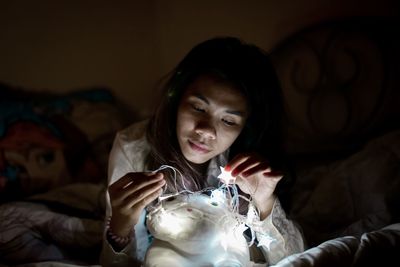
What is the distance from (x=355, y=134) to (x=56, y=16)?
5.32ft

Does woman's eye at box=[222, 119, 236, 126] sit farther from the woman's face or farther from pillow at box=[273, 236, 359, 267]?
pillow at box=[273, 236, 359, 267]

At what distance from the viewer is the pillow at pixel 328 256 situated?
91 centimetres

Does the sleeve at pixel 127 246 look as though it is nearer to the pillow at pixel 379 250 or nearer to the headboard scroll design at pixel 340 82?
the pillow at pixel 379 250

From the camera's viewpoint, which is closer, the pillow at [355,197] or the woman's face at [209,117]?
the woman's face at [209,117]

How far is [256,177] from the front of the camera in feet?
3.31

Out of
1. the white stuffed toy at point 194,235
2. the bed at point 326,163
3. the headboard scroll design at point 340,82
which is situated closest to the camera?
the white stuffed toy at point 194,235

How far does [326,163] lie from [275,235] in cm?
74

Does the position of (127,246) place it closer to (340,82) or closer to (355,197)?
(355,197)

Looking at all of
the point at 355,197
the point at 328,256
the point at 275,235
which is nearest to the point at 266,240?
the point at 275,235

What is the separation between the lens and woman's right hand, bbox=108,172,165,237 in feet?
2.95

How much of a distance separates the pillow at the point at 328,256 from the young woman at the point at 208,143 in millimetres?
120

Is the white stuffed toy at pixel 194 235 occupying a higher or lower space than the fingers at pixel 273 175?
lower

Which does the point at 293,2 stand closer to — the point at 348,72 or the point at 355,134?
the point at 348,72

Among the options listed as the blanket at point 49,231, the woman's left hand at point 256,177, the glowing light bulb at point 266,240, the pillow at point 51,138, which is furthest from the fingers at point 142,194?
the pillow at point 51,138
